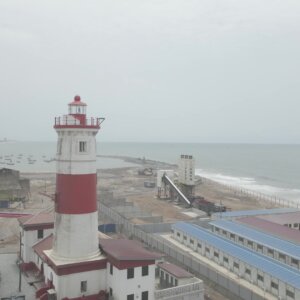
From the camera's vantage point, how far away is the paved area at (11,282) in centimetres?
1811

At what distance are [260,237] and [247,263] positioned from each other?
267 inches

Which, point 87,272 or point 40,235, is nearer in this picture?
point 87,272

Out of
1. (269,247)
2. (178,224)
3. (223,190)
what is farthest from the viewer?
(223,190)

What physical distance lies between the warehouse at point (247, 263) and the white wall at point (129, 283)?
9.09m

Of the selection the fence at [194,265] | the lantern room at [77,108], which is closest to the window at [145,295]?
the fence at [194,265]

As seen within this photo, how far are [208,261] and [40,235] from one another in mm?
13990

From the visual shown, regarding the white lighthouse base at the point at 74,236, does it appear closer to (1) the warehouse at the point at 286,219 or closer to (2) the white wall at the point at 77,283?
(2) the white wall at the point at 77,283

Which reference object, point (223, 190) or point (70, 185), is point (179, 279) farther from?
point (223, 190)

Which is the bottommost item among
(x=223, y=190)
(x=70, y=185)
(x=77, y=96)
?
(x=223, y=190)

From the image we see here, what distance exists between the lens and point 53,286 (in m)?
17.9

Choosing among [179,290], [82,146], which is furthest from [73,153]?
[179,290]

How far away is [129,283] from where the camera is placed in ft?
57.6

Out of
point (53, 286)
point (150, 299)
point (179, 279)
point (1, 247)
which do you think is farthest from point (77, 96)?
point (1, 247)

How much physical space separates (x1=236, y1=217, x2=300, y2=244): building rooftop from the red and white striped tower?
20.2 m
